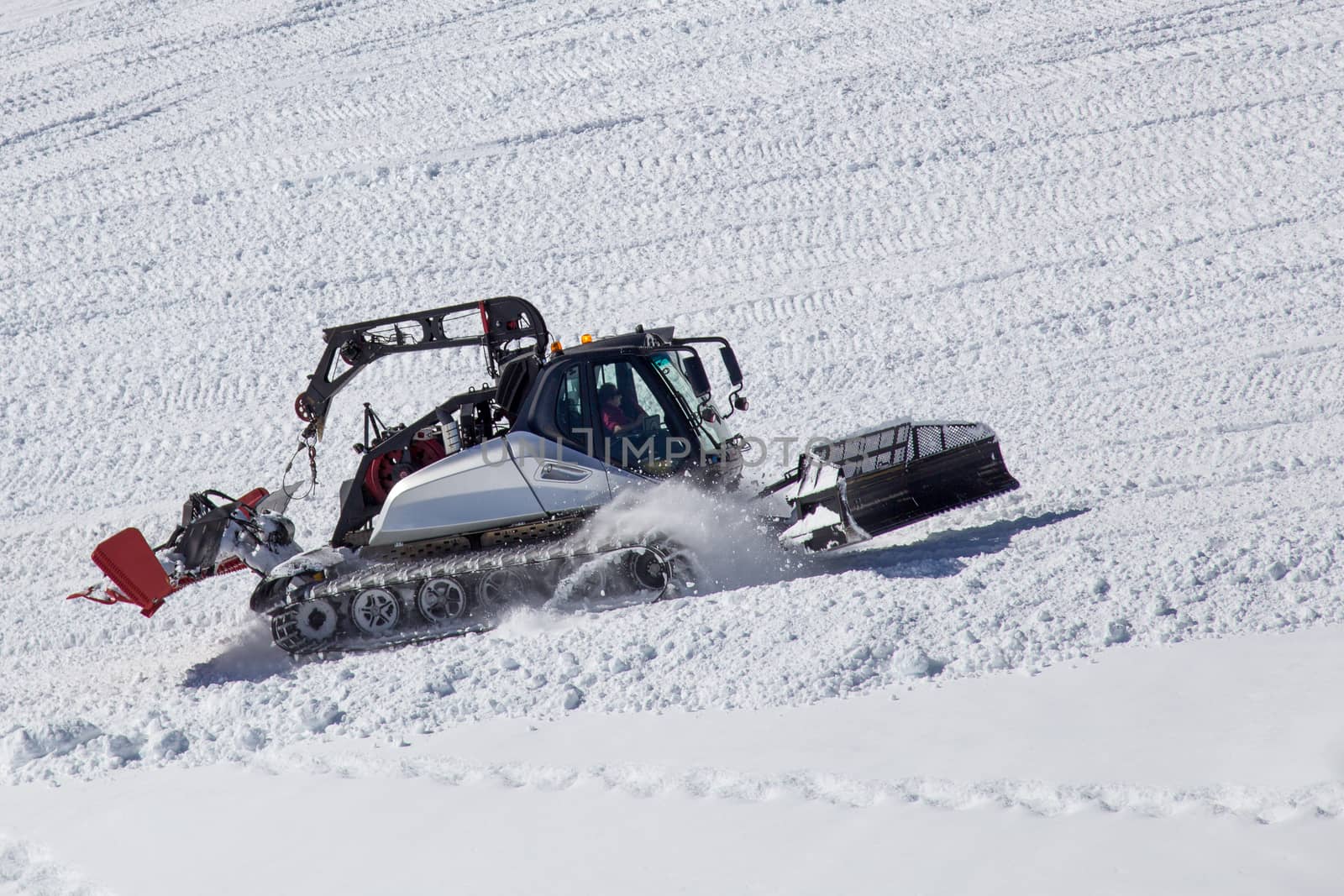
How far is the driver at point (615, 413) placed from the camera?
23.7ft

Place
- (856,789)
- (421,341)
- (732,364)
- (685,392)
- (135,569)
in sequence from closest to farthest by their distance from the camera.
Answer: (856,789)
(732,364)
(135,569)
(685,392)
(421,341)

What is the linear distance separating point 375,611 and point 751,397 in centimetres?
421

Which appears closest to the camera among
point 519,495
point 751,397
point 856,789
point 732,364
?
point 856,789

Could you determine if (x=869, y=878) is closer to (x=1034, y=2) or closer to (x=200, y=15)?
(x=1034, y=2)

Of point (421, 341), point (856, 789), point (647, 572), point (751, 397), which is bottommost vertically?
point (856, 789)

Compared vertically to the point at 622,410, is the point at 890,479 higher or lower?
lower

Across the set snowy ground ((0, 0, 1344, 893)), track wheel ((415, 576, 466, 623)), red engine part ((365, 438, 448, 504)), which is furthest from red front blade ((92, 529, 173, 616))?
track wheel ((415, 576, 466, 623))

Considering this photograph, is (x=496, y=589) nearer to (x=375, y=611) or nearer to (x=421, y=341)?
(x=375, y=611)

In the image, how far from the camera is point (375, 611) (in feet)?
23.4

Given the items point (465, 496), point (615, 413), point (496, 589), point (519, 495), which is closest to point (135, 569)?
point (465, 496)

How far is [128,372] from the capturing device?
11.5 m

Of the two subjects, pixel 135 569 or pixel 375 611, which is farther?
pixel 375 611

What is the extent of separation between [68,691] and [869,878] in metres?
4.94

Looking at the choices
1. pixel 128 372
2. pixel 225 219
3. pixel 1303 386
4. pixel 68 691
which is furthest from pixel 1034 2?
pixel 68 691
